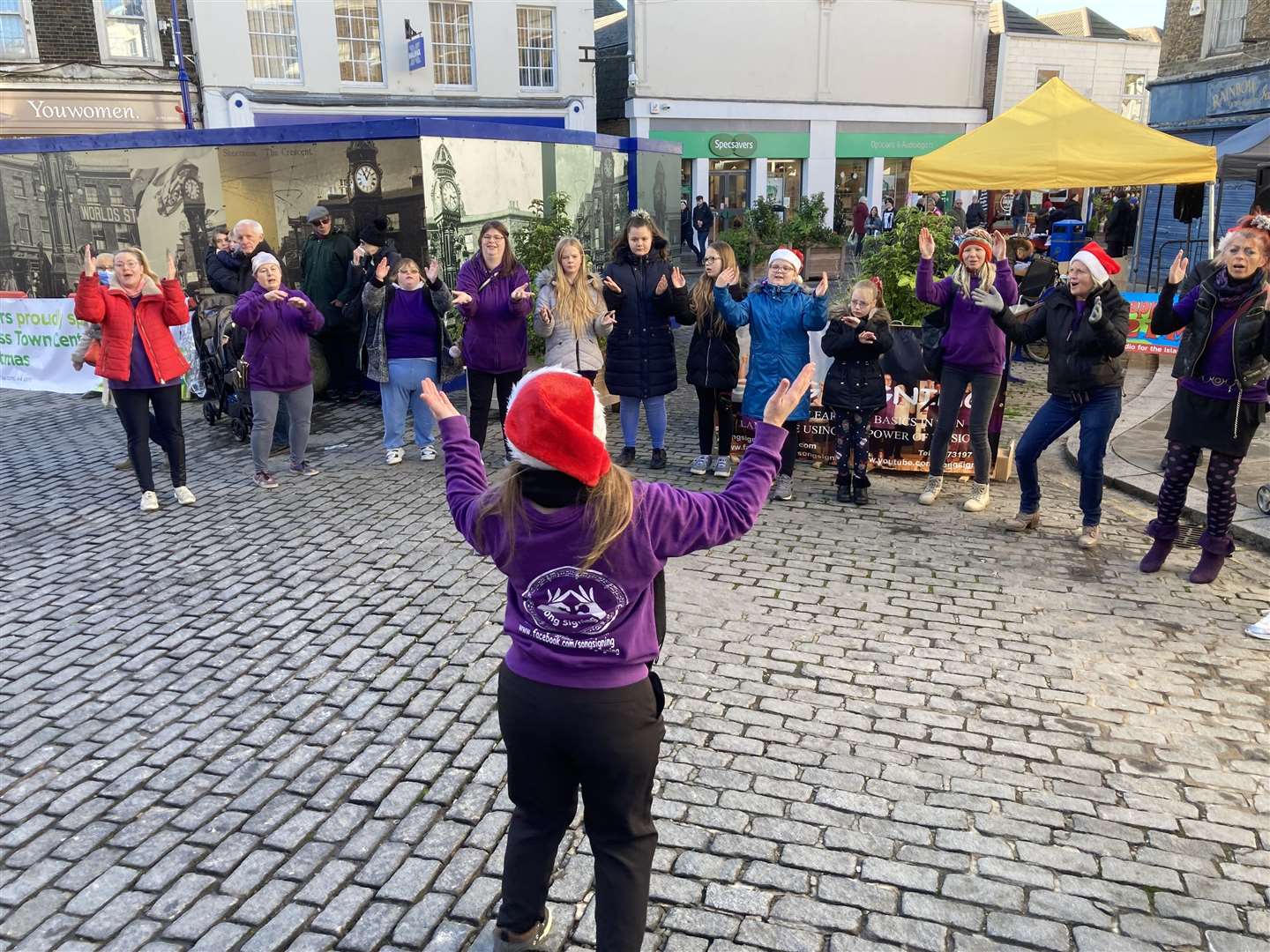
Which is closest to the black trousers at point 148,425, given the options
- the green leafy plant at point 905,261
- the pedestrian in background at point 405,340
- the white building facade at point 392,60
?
the pedestrian in background at point 405,340

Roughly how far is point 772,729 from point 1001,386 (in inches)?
183

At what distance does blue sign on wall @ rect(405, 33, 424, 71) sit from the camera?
2327 centimetres

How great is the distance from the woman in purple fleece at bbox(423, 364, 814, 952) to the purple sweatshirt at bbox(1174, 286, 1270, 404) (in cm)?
418

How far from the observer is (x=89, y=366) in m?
11.1

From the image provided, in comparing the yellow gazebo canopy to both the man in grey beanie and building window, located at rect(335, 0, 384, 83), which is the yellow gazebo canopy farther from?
building window, located at rect(335, 0, 384, 83)

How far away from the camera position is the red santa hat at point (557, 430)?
2500 millimetres

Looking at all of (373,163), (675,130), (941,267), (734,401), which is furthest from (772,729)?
(675,130)

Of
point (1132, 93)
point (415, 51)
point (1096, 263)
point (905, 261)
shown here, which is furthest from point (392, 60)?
point (1132, 93)

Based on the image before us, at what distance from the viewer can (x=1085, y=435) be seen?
642cm

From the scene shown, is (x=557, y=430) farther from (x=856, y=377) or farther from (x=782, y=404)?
(x=856, y=377)

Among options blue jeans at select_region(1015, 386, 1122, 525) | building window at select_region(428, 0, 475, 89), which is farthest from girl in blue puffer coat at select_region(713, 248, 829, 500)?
building window at select_region(428, 0, 475, 89)

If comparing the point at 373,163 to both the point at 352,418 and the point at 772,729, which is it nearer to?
the point at 352,418

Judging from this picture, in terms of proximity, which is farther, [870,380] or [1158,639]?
[870,380]

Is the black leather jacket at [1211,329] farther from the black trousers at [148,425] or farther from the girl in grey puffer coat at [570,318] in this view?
the black trousers at [148,425]
